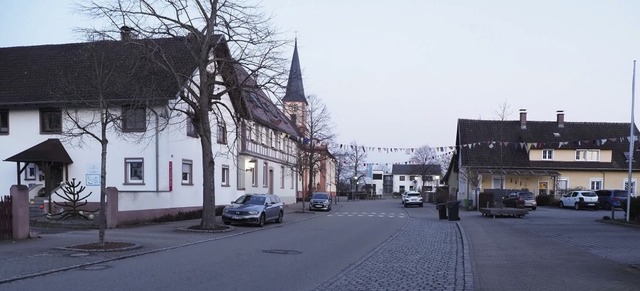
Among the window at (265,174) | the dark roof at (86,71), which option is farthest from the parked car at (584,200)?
the dark roof at (86,71)

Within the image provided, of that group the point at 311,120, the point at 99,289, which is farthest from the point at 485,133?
the point at 99,289

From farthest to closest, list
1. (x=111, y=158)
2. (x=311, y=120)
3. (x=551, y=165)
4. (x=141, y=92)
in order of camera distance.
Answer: (x=551, y=165), (x=311, y=120), (x=111, y=158), (x=141, y=92)

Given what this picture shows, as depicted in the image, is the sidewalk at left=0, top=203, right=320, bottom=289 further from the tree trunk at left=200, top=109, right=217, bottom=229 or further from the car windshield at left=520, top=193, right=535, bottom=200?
the car windshield at left=520, top=193, right=535, bottom=200

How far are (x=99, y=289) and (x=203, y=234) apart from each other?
11796mm

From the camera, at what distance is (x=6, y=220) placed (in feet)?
56.3

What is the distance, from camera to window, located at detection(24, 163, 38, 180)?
1192 inches

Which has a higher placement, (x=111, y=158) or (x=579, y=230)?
(x=111, y=158)

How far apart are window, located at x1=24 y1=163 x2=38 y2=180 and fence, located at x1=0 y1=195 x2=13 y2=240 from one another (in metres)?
14.0

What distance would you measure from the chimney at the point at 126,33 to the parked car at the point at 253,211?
870 cm

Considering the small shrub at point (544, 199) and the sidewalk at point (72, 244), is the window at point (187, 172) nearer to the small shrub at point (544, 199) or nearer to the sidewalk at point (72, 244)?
the sidewalk at point (72, 244)

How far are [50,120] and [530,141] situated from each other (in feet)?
142

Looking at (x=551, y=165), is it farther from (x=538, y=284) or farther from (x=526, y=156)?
(x=538, y=284)

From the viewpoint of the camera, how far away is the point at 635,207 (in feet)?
90.4

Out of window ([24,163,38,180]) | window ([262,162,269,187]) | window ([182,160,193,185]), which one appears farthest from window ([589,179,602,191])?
window ([24,163,38,180])
